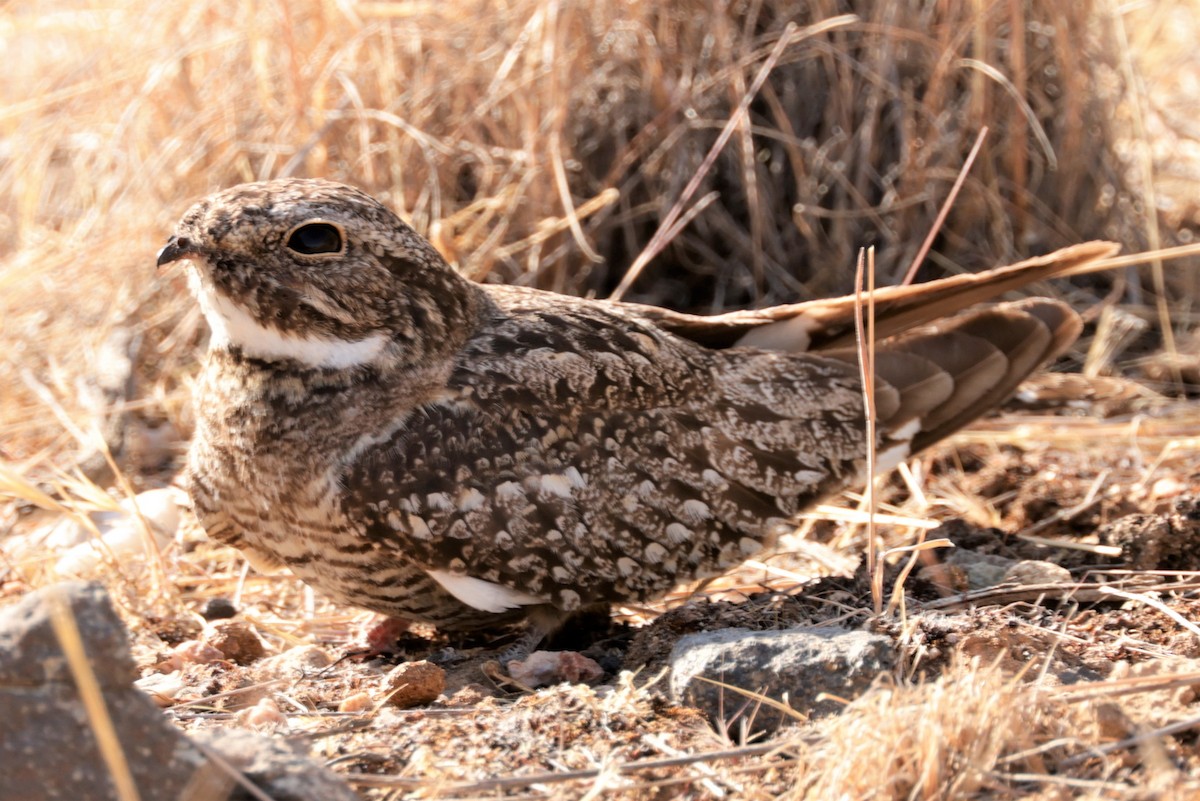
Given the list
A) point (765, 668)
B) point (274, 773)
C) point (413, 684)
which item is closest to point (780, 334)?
point (765, 668)

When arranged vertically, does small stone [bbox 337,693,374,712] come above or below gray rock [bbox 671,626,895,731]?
below

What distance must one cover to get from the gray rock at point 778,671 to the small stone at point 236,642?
4.01 ft

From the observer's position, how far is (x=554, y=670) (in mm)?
2807

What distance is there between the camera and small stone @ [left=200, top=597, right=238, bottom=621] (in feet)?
11.5

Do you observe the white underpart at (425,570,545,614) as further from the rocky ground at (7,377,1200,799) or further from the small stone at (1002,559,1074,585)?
the small stone at (1002,559,1074,585)

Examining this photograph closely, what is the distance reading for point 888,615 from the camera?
8.64 ft

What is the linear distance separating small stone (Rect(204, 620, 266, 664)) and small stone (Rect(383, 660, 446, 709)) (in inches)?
25.6

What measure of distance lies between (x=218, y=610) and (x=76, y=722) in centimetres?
165

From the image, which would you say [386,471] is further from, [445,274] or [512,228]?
[512,228]

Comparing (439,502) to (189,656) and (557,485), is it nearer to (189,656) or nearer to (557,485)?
(557,485)

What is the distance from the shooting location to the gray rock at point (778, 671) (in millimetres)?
2385

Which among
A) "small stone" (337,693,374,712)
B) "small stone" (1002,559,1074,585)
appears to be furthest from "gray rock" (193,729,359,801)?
"small stone" (1002,559,1074,585)

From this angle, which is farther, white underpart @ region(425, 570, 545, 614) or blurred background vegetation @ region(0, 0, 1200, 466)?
blurred background vegetation @ region(0, 0, 1200, 466)

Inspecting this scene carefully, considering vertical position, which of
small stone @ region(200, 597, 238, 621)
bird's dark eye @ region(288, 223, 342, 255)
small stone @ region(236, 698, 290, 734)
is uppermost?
bird's dark eye @ region(288, 223, 342, 255)
